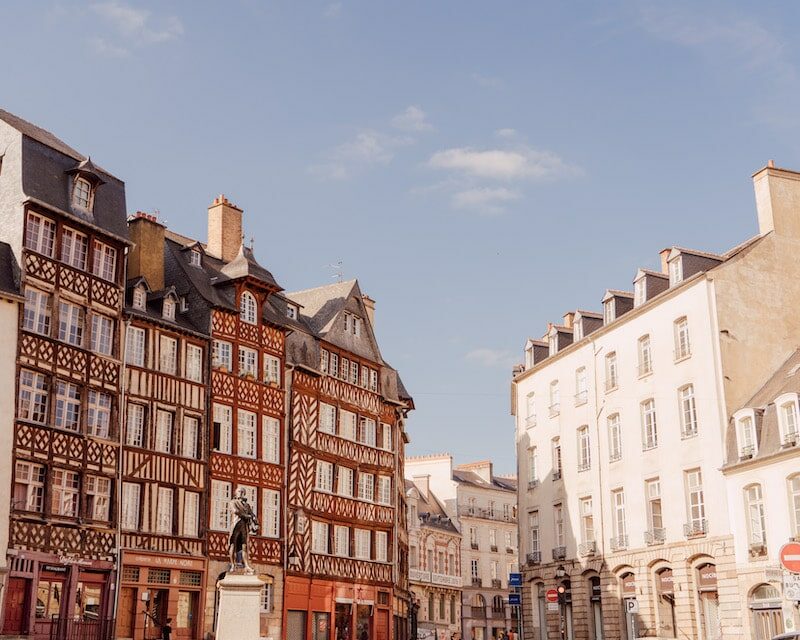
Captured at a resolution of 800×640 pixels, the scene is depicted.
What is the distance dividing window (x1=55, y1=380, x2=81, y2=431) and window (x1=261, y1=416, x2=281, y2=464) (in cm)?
694

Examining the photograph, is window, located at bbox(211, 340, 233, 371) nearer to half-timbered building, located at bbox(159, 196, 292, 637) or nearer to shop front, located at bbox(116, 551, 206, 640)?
half-timbered building, located at bbox(159, 196, 292, 637)

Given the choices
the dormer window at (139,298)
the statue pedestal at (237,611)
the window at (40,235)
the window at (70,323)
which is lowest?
the statue pedestal at (237,611)

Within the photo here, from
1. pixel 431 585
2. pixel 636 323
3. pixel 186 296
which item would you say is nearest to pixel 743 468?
pixel 636 323

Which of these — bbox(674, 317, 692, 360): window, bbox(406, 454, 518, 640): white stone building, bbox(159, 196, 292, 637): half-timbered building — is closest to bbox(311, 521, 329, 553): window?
bbox(159, 196, 292, 637): half-timbered building

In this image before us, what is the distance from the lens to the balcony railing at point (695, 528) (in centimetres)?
2903

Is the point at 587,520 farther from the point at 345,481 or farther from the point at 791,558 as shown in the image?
the point at 791,558

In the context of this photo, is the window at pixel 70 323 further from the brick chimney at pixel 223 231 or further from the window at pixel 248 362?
the brick chimney at pixel 223 231

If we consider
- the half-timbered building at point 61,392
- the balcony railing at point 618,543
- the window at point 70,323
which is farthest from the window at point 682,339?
the window at point 70,323

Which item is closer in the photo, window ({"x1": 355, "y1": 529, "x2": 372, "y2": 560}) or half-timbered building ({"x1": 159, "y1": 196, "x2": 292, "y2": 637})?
half-timbered building ({"x1": 159, "y1": 196, "x2": 292, "y2": 637})

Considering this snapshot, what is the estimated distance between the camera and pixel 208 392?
30734 mm

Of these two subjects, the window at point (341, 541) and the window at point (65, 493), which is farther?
the window at point (341, 541)

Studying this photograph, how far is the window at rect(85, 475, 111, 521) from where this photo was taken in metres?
26.5

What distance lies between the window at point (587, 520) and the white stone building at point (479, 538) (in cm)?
2928

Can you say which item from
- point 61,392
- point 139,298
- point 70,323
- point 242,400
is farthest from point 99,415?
point 242,400
